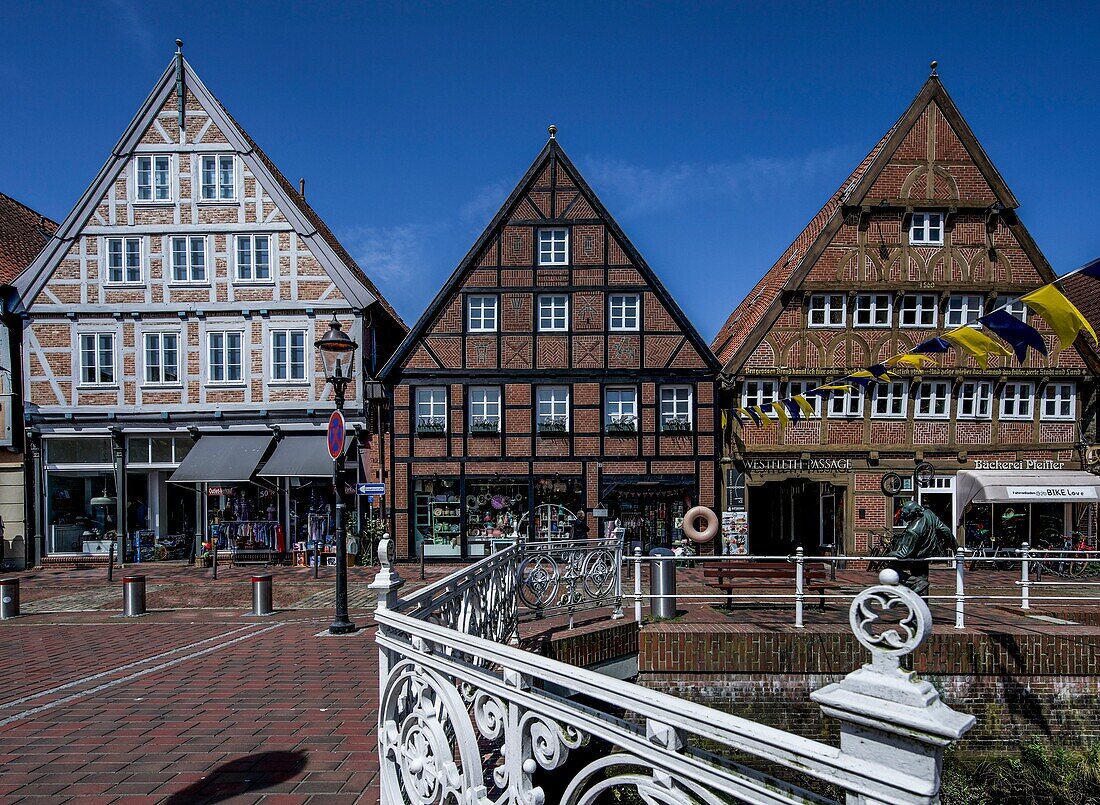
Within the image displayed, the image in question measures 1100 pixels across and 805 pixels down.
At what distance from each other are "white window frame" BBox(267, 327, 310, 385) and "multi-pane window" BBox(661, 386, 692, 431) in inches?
414

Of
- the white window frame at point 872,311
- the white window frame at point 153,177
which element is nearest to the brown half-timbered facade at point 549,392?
the white window frame at point 872,311

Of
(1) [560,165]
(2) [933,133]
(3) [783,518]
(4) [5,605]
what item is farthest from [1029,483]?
(4) [5,605]

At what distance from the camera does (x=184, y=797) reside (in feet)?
14.1

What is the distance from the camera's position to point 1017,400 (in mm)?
19656

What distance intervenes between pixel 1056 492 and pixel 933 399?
377cm

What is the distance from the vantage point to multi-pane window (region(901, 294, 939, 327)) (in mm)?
19605

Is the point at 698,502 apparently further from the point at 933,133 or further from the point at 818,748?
the point at 818,748

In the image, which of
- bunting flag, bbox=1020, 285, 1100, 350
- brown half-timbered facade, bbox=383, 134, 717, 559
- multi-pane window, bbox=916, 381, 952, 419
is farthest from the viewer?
brown half-timbered facade, bbox=383, 134, 717, 559

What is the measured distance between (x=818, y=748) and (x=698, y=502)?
1823 cm

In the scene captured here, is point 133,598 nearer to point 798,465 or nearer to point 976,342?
point 976,342

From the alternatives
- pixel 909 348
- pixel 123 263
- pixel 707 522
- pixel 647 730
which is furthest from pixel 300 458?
pixel 647 730

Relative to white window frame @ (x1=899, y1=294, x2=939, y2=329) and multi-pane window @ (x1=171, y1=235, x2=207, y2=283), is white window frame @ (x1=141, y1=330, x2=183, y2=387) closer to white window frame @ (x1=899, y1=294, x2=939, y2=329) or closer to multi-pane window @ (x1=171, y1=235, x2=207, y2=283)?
multi-pane window @ (x1=171, y1=235, x2=207, y2=283)

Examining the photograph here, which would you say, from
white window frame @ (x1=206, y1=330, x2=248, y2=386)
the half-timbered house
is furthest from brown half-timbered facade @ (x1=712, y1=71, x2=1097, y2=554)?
white window frame @ (x1=206, y1=330, x2=248, y2=386)

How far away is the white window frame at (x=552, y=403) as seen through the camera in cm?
1991
